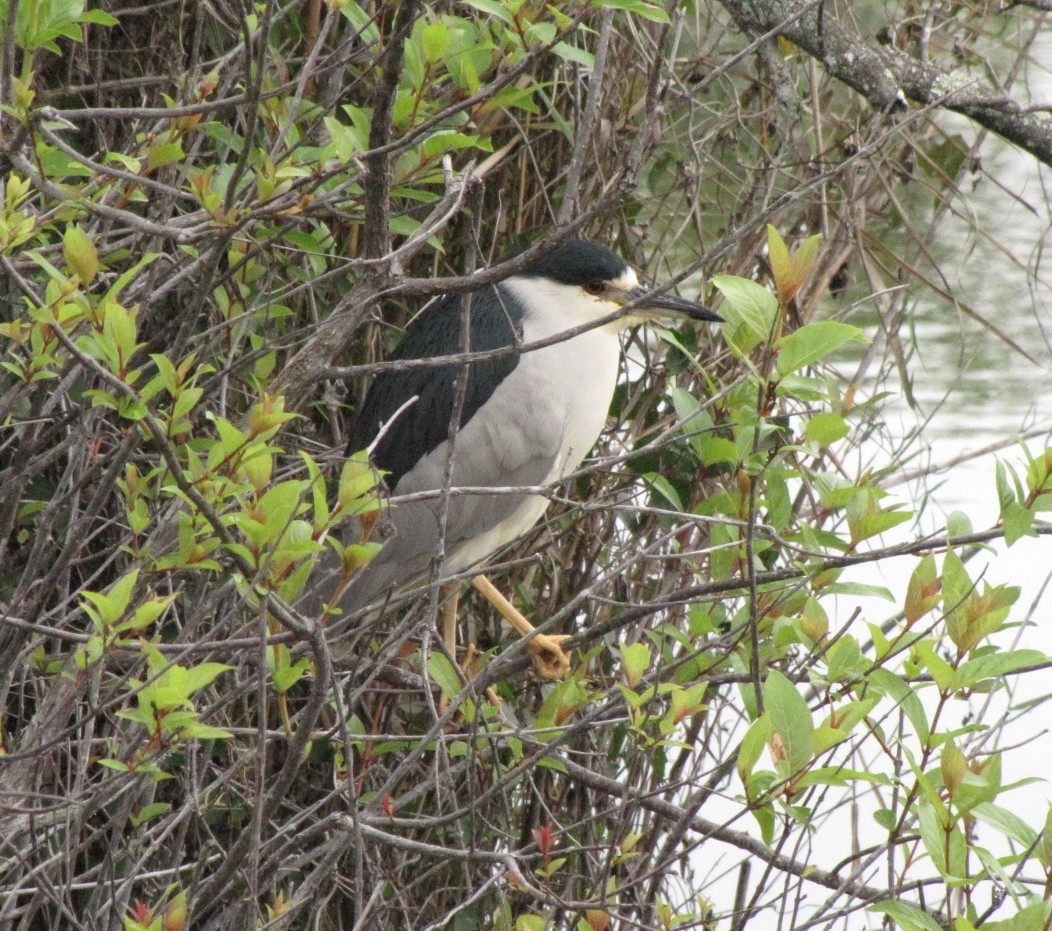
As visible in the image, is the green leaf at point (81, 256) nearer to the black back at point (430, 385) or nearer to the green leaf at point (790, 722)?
the green leaf at point (790, 722)

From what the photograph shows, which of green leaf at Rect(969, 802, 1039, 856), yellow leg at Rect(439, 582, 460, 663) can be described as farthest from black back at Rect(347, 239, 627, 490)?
green leaf at Rect(969, 802, 1039, 856)

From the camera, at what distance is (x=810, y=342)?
1.53 metres

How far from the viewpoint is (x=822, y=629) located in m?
1.69

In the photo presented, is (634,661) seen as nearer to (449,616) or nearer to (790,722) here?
(790,722)

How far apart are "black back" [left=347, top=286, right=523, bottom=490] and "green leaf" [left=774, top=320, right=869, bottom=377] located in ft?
3.41

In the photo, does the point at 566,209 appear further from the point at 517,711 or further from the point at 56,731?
the point at 517,711

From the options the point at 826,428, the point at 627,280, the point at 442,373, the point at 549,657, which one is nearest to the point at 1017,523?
the point at 826,428

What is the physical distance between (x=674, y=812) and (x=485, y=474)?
39.2 inches

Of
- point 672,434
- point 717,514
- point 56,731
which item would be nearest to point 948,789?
point 717,514

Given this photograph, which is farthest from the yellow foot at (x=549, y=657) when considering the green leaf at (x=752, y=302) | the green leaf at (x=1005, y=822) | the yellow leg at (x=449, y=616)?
the green leaf at (x=1005, y=822)

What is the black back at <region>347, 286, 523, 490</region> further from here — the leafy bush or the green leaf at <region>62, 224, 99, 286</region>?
the green leaf at <region>62, 224, 99, 286</region>

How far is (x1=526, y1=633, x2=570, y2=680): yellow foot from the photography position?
2441 millimetres

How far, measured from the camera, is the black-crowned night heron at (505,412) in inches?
105

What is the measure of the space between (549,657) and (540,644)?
6 cm
